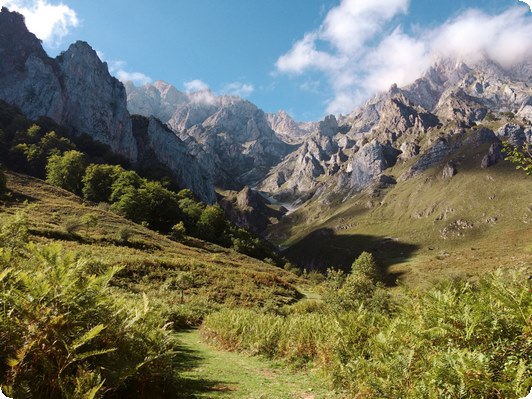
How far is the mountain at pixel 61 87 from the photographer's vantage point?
540 feet

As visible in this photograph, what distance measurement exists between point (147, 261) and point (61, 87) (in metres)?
172

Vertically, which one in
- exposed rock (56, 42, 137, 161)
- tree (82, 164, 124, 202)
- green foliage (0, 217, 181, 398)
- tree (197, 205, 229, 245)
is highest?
exposed rock (56, 42, 137, 161)

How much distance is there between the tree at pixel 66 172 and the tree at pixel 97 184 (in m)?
2.42

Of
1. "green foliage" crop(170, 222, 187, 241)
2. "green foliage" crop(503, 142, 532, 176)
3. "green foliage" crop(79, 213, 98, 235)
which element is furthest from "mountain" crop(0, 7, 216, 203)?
"green foliage" crop(503, 142, 532, 176)

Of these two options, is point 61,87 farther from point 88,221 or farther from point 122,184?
point 88,221

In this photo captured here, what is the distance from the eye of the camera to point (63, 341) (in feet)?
19.1

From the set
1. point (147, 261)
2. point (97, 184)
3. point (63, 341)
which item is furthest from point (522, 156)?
point (97, 184)

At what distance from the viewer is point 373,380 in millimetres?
7691

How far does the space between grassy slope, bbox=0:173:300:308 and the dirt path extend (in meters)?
15.9

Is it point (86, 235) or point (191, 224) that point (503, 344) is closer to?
point (86, 235)

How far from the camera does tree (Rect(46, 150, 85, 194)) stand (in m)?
98.8

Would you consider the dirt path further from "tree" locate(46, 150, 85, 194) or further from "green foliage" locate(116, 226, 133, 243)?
"tree" locate(46, 150, 85, 194)

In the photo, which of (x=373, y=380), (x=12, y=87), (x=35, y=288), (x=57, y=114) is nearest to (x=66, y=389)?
(x=35, y=288)

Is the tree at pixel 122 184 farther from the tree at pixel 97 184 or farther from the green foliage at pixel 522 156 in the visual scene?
the green foliage at pixel 522 156
